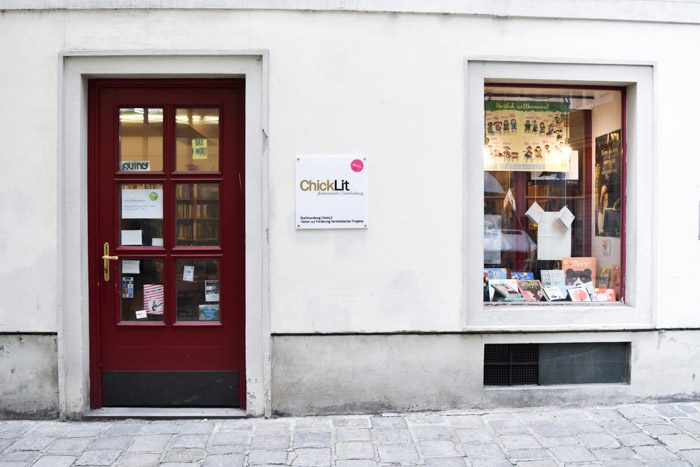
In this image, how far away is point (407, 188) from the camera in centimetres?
473

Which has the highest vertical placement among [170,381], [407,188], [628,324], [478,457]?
[407,188]

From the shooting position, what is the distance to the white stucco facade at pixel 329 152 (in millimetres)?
4613

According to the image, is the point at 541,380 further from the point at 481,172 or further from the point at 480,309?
the point at 481,172

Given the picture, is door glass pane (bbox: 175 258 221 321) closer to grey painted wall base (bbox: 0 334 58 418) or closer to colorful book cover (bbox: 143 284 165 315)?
colorful book cover (bbox: 143 284 165 315)

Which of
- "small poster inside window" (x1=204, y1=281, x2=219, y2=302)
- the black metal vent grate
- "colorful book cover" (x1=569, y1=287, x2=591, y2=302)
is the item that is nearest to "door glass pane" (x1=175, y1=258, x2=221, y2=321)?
"small poster inside window" (x1=204, y1=281, x2=219, y2=302)

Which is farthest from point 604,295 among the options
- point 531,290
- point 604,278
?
point 531,290

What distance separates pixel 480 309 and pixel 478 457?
1.32 meters

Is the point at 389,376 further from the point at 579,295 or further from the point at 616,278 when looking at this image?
the point at 616,278

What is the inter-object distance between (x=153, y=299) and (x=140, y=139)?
1391mm

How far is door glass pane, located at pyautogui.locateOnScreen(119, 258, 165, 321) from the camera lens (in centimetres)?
486

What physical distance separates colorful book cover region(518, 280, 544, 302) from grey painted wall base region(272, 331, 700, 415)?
421 millimetres

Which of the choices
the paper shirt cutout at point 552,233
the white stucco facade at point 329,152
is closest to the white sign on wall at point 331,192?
the white stucco facade at point 329,152

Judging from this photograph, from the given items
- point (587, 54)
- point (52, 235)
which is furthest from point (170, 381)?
point (587, 54)

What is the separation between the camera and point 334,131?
4680mm
